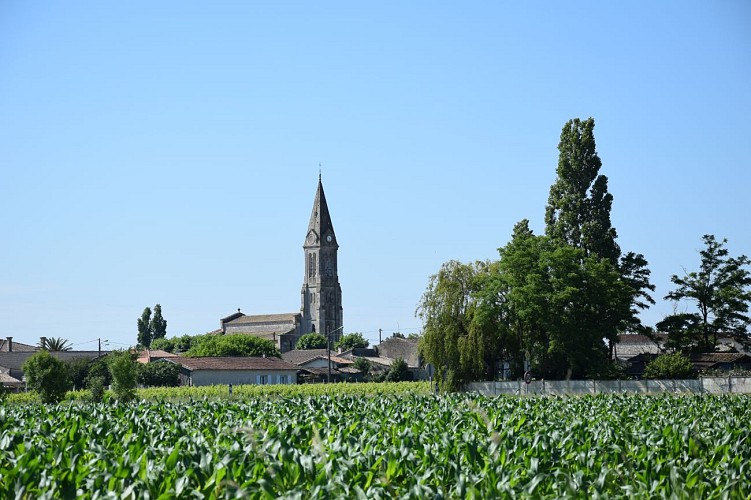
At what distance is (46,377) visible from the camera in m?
66.7

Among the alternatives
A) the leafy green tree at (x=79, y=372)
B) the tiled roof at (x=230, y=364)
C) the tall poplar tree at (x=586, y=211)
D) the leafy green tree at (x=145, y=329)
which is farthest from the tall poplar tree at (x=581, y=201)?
the leafy green tree at (x=145, y=329)

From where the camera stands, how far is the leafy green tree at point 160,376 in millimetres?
94938

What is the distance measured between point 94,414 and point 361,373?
99798 millimetres

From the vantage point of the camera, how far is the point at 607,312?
65.2m

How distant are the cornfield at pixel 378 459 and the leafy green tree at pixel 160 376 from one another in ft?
234

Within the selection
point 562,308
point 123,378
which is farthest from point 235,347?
point 562,308

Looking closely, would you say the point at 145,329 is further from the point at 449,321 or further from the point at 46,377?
the point at 449,321

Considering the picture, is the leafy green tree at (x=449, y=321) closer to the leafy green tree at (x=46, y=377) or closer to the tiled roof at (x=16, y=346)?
the leafy green tree at (x=46, y=377)

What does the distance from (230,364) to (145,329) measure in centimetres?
9725

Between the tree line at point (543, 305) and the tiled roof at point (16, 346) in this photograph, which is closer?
the tree line at point (543, 305)

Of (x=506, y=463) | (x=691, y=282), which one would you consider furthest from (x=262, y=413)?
(x=691, y=282)

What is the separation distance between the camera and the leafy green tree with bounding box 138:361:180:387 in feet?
311

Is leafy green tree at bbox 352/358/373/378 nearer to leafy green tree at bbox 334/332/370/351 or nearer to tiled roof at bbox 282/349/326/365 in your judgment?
tiled roof at bbox 282/349/326/365

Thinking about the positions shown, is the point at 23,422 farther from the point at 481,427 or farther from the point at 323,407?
the point at 481,427
